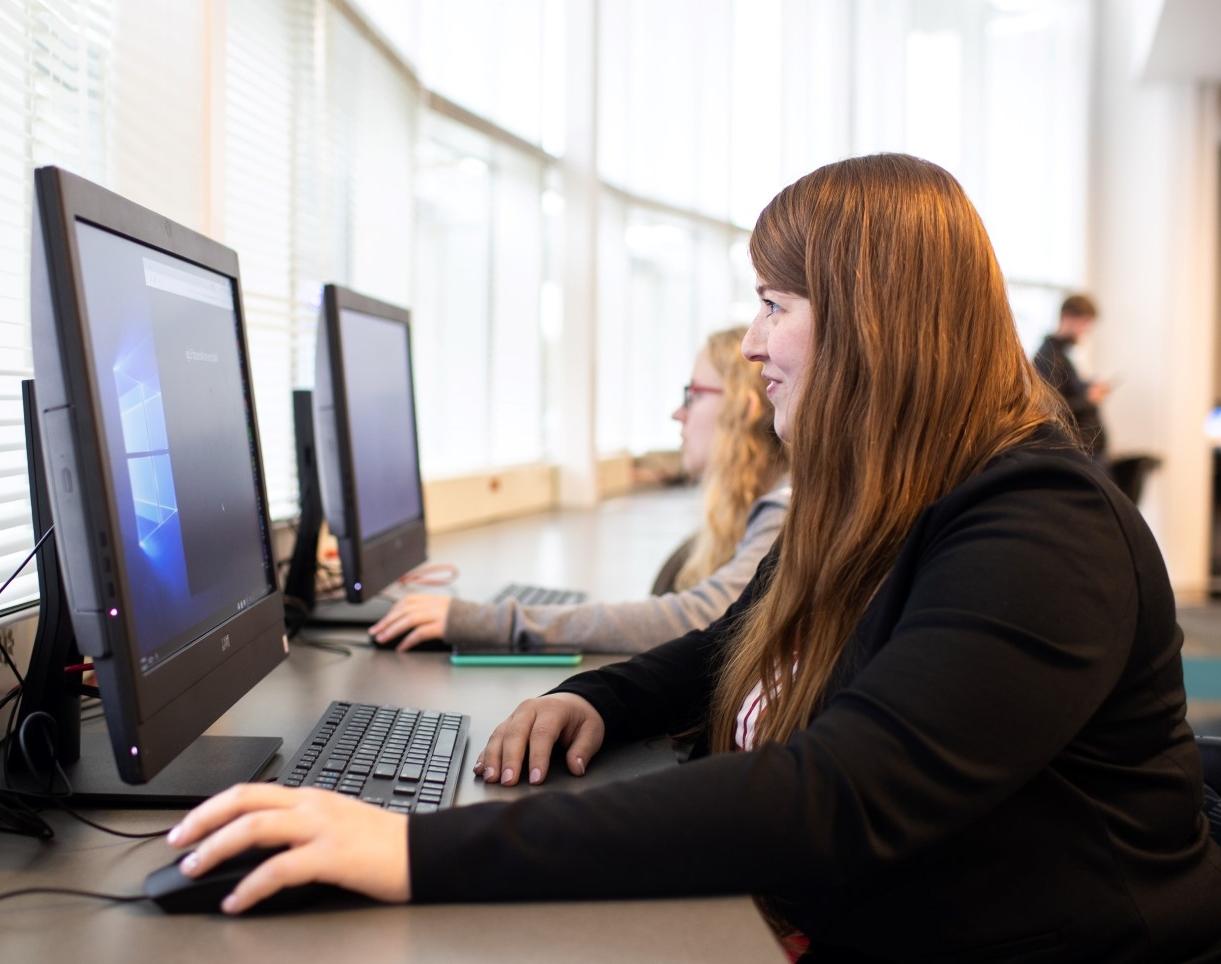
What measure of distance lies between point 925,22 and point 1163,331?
2336 millimetres

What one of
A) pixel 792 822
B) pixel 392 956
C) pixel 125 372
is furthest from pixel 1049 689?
pixel 125 372

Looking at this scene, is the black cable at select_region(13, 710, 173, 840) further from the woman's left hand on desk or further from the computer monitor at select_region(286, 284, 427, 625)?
the computer monitor at select_region(286, 284, 427, 625)

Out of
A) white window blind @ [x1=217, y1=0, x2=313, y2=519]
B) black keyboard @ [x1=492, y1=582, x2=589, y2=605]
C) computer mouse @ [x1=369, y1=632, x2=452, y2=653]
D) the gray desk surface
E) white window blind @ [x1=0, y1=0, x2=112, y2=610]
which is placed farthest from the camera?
white window blind @ [x1=217, y1=0, x2=313, y2=519]

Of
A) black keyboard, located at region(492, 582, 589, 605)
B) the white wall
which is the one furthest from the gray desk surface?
the white wall

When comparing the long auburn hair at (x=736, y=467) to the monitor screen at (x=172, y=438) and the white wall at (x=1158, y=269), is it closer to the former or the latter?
the monitor screen at (x=172, y=438)

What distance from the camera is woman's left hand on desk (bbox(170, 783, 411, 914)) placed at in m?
0.75

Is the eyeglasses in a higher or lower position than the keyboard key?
higher

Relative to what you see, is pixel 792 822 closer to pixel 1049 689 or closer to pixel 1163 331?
pixel 1049 689

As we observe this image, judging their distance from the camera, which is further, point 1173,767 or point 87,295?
point 1173,767

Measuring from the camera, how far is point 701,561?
7.34 ft

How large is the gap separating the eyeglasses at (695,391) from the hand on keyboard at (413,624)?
2.80ft

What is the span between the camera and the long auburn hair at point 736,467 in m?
2.21

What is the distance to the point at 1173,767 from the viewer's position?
37.5 inches

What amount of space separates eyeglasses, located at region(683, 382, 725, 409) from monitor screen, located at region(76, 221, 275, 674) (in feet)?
4.18
